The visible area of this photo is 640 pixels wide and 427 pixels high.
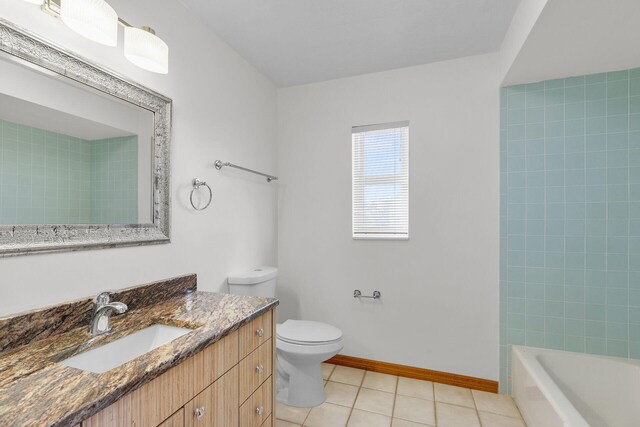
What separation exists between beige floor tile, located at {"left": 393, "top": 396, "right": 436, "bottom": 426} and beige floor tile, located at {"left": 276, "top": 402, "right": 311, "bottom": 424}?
569 millimetres

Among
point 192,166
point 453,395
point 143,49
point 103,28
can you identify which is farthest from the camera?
point 453,395

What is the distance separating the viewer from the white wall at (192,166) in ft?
3.65

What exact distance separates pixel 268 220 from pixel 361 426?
158 cm

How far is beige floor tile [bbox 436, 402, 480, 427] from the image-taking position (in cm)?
183

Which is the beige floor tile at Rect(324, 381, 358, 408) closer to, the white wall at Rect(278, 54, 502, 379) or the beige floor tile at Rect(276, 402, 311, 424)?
the beige floor tile at Rect(276, 402, 311, 424)

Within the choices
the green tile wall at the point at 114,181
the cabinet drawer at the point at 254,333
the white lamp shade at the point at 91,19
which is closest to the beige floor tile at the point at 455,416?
the cabinet drawer at the point at 254,333

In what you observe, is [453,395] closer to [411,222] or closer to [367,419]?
[367,419]

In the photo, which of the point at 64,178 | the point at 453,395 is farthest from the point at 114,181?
the point at 453,395

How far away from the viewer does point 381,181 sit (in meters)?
2.48

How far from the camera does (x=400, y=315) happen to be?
2.38 meters

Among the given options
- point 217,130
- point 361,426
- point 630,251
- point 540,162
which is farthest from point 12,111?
point 630,251

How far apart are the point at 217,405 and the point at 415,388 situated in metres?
1.62

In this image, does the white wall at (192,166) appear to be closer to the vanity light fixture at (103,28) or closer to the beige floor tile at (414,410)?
the vanity light fixture at (103,28)

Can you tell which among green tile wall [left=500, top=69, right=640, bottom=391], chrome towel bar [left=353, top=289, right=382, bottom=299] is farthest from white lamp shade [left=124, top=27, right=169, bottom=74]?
green tile wall [left=500, top=69, right=640, bottom=391]
